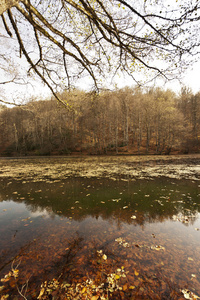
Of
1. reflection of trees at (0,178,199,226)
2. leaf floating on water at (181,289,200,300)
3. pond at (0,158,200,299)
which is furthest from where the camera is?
reflection of trees at (0,178,199,226)

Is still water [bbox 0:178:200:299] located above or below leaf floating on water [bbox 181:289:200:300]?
below

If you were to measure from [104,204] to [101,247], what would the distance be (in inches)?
105

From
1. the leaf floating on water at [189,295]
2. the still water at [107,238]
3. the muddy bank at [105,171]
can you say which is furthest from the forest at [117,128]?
the leaf floating on water at [189,295]

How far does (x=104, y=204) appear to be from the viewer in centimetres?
618

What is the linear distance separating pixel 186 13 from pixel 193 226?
6215mm

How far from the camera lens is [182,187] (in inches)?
328

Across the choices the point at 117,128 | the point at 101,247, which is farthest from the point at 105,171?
the point at 117,128

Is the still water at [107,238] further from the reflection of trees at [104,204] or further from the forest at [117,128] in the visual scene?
the forest at [117,128]

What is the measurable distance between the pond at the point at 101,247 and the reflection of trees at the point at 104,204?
0.12 feet

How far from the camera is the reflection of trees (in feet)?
A: 16.9

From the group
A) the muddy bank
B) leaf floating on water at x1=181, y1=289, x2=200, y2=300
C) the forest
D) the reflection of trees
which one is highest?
the forest

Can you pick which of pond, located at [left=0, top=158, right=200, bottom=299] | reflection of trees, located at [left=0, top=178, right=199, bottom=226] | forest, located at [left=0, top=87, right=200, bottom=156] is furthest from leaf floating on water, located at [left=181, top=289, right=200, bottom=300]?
forest, located at [left=0, top=87, right=200, bottom=156]

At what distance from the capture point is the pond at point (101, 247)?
96.0 inches

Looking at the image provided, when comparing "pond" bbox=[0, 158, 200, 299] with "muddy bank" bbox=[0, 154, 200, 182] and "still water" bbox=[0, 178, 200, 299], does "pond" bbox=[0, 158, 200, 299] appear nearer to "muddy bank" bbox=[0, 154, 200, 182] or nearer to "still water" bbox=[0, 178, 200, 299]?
"still water" bbox=[0, 178, 200, 299]
